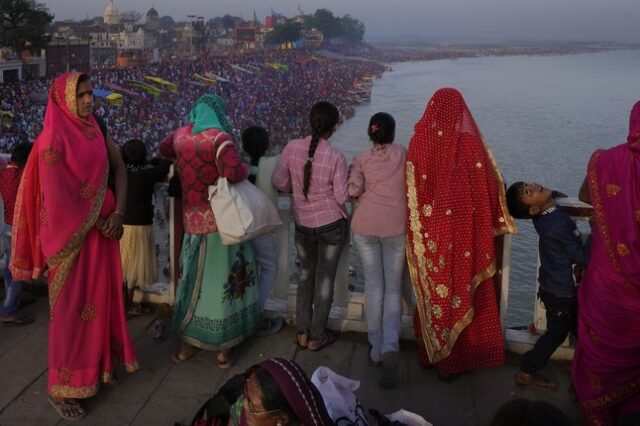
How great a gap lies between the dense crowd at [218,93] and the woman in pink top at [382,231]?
1465cm

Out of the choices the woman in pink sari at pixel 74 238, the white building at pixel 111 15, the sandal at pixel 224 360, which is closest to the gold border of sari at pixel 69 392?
the woman in pink sari at pixel 74 238

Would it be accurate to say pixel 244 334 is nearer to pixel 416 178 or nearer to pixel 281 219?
pixel 281 219

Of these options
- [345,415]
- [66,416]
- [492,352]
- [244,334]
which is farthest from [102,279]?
[492,352]

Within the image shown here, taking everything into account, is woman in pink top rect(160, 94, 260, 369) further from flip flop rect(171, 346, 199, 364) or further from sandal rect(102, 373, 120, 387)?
sandal rect(102, 373, 120, 387)

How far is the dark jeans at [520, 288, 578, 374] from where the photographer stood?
215cm

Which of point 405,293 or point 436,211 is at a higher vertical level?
point 436,211

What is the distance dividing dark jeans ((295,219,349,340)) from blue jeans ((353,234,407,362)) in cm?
9

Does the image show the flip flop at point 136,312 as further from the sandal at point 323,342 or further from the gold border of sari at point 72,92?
the gold border of sari at point 72,92

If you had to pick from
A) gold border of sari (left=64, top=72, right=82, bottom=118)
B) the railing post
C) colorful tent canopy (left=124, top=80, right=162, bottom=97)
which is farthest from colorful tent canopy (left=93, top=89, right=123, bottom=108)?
the railing post

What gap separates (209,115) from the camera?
2.30m

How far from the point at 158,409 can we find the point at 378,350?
2.75 ft

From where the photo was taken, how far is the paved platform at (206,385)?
2.13 meters

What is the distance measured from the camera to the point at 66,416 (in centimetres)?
209

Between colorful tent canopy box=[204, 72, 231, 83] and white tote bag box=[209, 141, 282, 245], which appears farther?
colorful tent canopy box=[204, 72, 231, 83]
